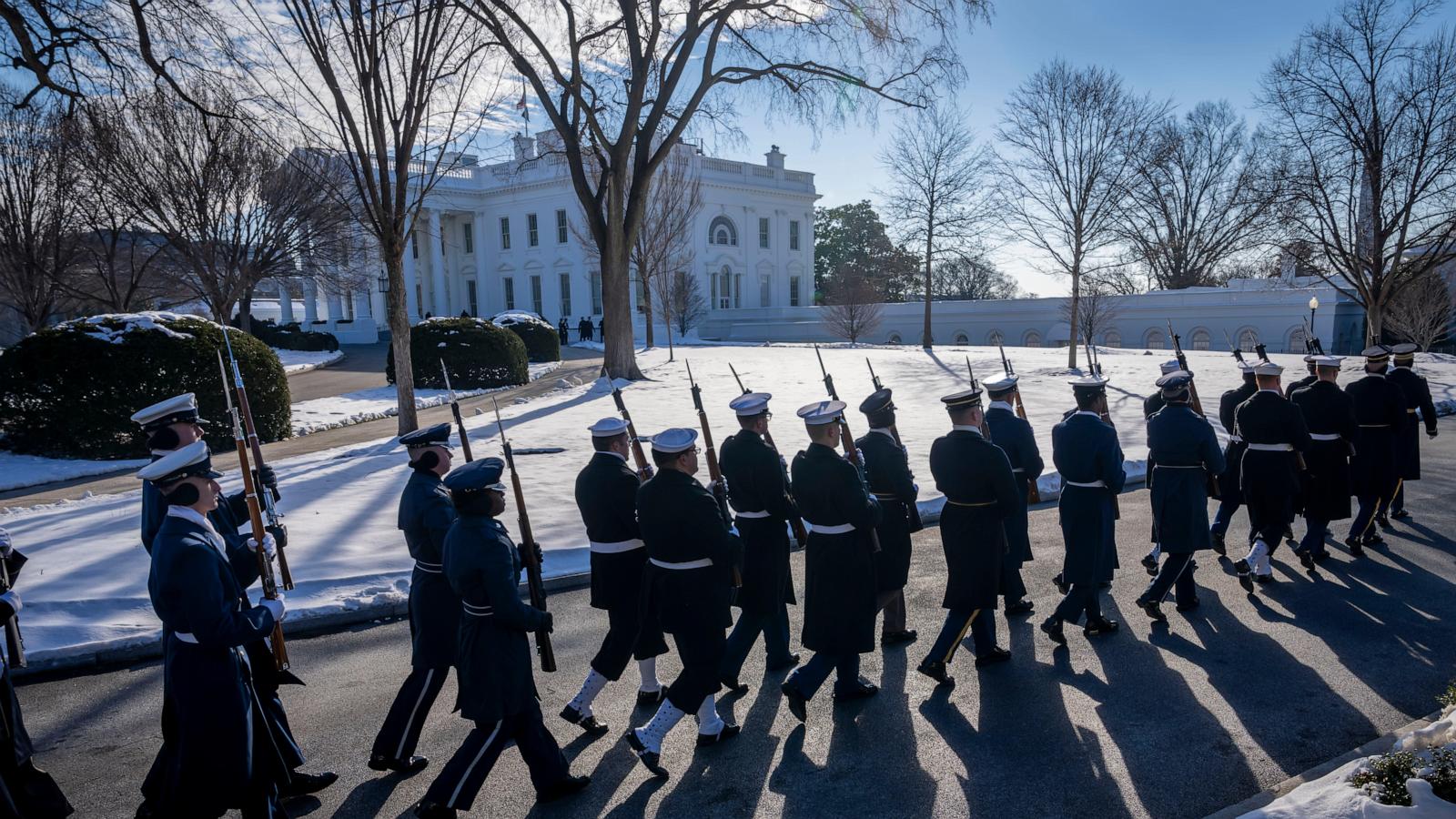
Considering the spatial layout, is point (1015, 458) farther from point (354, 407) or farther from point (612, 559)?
point (354, 407)

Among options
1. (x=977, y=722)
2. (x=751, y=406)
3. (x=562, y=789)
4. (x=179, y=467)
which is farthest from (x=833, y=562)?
(x=179, y=467)

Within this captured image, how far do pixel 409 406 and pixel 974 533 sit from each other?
9.94 m

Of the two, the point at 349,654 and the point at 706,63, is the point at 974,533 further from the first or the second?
the point at 706,63

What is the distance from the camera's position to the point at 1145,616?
22.1 ft

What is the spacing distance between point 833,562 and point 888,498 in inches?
34.7

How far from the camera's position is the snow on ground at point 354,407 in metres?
16.2

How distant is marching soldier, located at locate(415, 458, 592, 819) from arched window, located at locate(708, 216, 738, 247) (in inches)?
1929

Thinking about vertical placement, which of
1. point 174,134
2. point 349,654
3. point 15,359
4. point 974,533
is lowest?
point 349,654

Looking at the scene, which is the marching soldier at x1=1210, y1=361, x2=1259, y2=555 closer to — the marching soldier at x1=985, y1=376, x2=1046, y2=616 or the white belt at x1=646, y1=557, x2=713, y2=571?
the marching soldier at x1=985, y1=376, x2=1046, y2=616

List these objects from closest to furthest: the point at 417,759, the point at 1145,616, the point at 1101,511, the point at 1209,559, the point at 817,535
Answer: the point at 417,759
the point at 817,535
the point at 1101,511
the point at 1145,616
the point at 1209,559

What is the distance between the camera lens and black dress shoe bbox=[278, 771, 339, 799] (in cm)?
428

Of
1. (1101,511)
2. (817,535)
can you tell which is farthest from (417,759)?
(1101,511)

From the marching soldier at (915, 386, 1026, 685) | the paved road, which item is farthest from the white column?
the marching soldier at (915, 386, 1026, 685)

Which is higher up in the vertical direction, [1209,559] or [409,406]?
[409,406]
